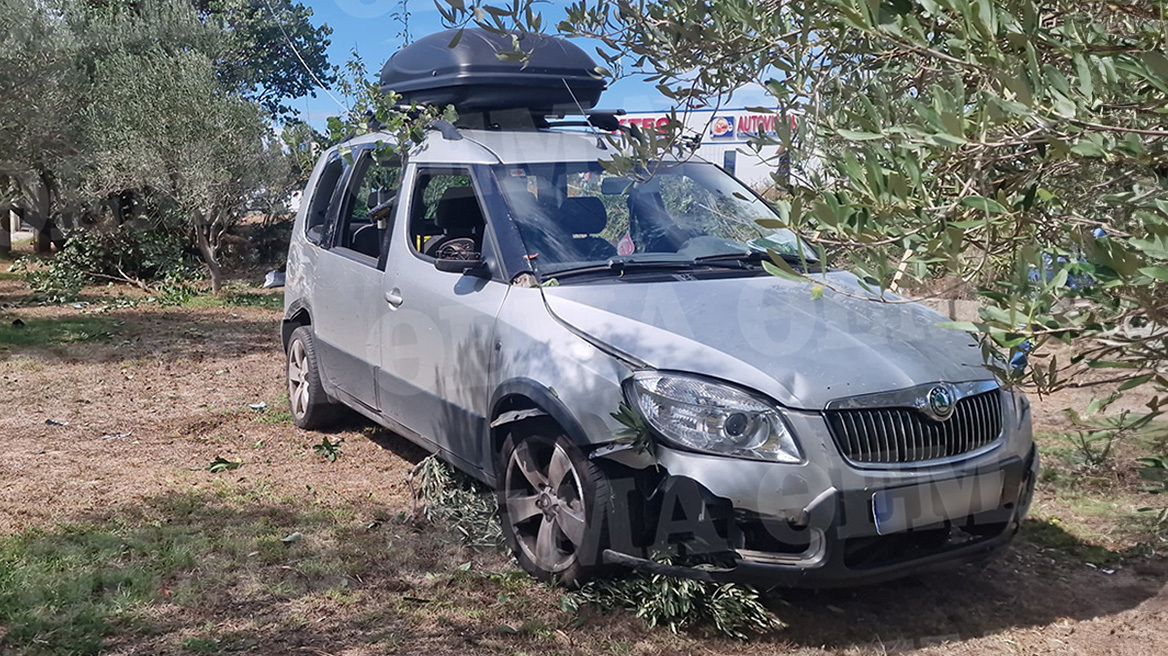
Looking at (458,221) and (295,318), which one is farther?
(295,318)

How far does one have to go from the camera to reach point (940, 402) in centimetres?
400

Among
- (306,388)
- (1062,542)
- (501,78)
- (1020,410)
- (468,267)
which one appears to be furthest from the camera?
(306,388)

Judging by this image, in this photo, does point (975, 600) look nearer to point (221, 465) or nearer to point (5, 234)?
point (221, 465)

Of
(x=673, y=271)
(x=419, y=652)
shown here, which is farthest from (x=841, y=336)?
(x=419, y=652)

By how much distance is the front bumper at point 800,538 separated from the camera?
3.79 meters

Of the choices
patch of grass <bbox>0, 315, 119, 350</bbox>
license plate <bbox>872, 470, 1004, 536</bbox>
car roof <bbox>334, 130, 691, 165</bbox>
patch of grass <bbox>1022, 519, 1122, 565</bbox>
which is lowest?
patch of grass <bbox>0, 315, 119, 350</bbox>

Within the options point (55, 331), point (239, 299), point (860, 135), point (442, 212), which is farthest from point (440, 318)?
point (239, 299)

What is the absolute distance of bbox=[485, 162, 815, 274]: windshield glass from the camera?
494 cm

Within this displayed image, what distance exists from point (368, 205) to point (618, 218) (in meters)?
2.02

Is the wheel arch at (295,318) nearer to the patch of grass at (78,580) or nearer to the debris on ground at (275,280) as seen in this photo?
the debris on ground at (275,280)

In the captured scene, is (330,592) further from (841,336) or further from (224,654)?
(841,336)

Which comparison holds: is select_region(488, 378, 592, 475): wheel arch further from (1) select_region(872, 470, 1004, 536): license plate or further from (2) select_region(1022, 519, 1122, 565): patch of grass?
(2) select_region(1022, 519, 1122, 565): patch of grass

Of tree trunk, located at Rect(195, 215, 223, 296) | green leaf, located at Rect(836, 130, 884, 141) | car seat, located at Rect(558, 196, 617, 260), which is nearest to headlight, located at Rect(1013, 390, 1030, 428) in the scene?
car seat, located at Rect(558, 196, 617, 260)

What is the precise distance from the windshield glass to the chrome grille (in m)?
1.05
